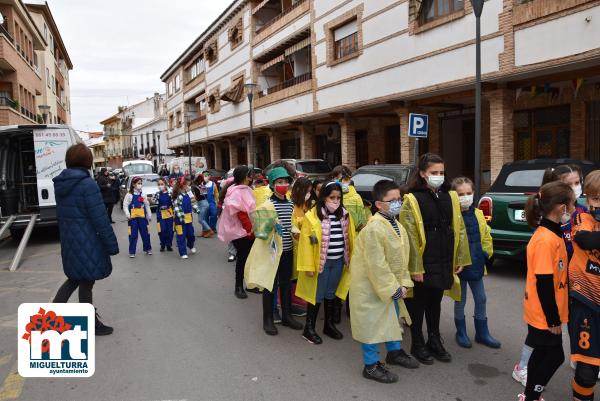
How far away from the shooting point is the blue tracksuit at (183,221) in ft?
32.7

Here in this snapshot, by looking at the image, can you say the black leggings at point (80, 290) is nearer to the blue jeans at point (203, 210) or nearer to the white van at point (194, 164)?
the blue jeans at point (203, 210)

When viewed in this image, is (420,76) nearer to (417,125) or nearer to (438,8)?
(438,8)

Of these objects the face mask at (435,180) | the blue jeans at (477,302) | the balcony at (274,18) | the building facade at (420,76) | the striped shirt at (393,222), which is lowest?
the blue jeans at (477,302)

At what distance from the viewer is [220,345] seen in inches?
193

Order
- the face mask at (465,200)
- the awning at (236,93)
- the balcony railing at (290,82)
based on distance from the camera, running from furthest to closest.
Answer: the awning at (236,93) → the balcony railing at (290,82) → the face mask at (465,200)

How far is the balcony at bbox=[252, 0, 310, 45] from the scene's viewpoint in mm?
22866

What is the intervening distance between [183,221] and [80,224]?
16.7 ft

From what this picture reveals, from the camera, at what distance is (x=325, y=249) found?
15.7ft

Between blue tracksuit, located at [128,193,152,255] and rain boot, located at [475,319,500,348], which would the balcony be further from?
rain boot, located at [475,319,500,348]

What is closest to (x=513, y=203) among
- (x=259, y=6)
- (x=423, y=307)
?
(x=423, y=307)

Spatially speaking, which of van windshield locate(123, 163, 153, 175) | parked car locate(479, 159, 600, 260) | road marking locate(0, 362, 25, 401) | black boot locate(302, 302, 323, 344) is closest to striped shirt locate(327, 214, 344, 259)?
black boot locate(302, 302, 323, 344)

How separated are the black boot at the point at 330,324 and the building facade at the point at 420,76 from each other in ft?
29.9

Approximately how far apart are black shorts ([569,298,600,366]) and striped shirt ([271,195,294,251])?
9.50 ft

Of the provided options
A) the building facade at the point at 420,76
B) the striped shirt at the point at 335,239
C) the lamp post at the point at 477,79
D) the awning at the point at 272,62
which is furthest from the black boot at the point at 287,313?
the awning at the point at 272,62
